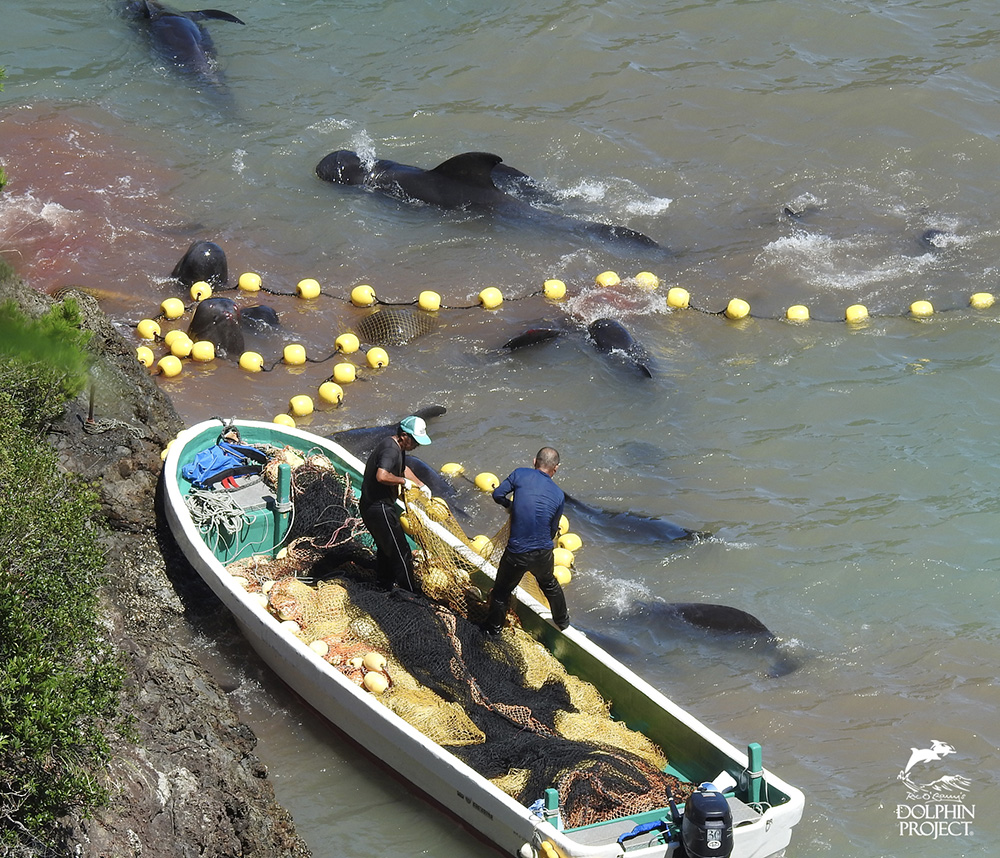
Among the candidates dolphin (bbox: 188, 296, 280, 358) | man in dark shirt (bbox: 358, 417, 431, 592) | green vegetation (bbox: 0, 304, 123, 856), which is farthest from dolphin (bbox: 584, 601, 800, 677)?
dolphin (bbox: 188, 296, 280, 358)

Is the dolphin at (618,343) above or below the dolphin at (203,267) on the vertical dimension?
below

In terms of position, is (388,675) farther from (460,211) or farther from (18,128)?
(18,128)

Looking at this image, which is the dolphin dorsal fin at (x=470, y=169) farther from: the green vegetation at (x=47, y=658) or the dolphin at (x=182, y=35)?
the green vegetation at (x=47, y=658)

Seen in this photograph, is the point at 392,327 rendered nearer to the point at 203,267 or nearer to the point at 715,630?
the point at 203,267

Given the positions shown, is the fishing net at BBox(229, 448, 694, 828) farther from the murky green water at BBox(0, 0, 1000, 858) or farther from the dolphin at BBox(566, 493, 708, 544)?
the dolphin at BBox(566, 493, 708, 544)

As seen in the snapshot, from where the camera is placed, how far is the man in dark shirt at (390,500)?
8.98 m

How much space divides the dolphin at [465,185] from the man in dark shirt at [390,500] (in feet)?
25.9

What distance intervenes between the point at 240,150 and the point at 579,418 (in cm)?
814

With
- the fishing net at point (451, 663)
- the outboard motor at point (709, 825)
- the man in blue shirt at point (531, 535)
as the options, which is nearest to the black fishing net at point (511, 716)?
the fishing net at point (451, 663)

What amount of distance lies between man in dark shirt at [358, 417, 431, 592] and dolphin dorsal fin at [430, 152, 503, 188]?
26.7 feet

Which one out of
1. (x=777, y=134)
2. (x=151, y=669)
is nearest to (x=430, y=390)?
(x=151, y=669)

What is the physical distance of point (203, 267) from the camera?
14508 millimetres

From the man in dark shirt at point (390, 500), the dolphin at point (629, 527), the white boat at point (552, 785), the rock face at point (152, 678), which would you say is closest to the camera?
the rock face at point (152, 678)

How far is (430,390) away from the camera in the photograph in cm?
1316
